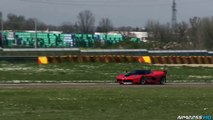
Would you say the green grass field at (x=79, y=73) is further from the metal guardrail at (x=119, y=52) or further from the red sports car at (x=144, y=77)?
the metal guardrail at (x=119, y=52)

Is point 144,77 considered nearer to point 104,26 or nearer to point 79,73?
point 79,73

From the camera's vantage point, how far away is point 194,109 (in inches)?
646

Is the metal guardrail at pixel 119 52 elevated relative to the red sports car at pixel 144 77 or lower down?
lower down

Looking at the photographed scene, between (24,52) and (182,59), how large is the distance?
923 inches

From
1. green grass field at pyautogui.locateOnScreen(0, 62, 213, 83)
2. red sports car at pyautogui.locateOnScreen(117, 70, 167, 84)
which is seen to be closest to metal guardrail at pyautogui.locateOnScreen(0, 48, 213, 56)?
green grass field at pyautogui.locateOnScreen(0, 62, 213, 83)

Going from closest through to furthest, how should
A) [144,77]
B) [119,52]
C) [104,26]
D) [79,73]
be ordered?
[144,77]
[79,73]
[119,52]
[104,26]

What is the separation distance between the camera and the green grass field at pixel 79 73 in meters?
40.1

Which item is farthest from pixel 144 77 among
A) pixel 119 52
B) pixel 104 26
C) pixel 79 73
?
pixel 104 26

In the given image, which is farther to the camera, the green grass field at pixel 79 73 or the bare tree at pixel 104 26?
the bare tree at pixel 104 26

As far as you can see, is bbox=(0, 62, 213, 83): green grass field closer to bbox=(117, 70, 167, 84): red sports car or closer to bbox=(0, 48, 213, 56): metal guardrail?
bbox=(117, 70, 167, 84): red sports car

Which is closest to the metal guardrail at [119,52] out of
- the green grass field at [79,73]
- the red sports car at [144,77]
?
the green grass field at [79,73]

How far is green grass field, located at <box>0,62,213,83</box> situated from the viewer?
40078 mm

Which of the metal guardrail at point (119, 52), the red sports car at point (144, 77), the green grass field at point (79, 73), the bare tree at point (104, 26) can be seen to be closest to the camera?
the red sports car at point (144, 77)

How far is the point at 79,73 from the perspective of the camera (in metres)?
45.4
